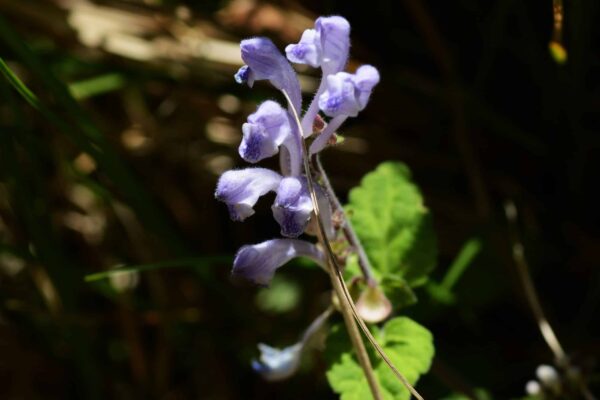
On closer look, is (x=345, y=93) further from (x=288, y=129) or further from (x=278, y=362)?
(x=278, y=362)

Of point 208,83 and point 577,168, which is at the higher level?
point 577,168

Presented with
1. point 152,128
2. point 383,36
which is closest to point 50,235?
point 152,128

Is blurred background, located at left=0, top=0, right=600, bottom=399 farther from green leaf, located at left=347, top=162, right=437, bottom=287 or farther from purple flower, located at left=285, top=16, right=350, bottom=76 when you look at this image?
purple flower, located at left=285, top=16, right=350, bottom=76

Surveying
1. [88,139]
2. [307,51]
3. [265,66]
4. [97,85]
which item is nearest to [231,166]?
[97,85]

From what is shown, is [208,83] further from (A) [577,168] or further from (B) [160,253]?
(A) [577,168]

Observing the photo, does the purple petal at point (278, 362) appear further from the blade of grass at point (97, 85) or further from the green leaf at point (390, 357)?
the blade of grass at point (97, 85)

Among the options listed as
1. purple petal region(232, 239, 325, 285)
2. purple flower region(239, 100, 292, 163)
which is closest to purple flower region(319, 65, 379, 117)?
purple flower region(239, 100, 292, 163)

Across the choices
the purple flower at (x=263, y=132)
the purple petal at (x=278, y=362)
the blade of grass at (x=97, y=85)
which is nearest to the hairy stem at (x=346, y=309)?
the purple flower at (x=263, y=132)
